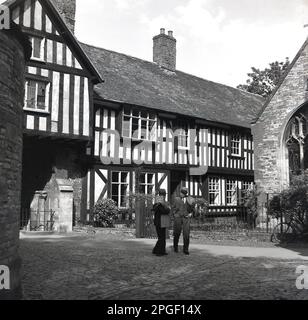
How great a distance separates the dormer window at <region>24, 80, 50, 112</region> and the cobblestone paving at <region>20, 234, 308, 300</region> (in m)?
5.99

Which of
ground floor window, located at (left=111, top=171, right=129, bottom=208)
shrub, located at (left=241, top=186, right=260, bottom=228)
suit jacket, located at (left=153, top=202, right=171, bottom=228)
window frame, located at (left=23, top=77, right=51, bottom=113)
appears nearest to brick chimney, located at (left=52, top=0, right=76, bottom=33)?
window frame, located at (left=23, top=77, right=51, bottom=113)

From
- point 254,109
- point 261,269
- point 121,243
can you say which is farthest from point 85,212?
point 254,109

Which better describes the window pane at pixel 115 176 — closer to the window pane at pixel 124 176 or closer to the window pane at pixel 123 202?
the window pane at pixel 124 176

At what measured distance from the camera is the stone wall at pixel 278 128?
16984 millimetres

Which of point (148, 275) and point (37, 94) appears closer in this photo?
point (148, 275)

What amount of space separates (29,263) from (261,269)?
4.62 m

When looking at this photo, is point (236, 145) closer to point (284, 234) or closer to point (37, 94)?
point (284, 234)

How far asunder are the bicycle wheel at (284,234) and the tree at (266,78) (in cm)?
2658

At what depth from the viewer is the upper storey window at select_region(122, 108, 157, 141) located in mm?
18391

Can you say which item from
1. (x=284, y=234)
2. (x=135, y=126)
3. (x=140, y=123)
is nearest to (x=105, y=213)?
(x=135, y=126)

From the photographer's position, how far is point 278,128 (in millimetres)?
17672

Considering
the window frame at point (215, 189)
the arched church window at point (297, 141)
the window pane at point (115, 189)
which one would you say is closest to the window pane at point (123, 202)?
the window pane at point (115, 189)

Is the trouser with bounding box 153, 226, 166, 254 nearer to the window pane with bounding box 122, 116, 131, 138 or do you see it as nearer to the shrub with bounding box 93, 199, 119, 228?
the shrub with bounding box 93, 199, 119, 228

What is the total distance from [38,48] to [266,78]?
27820 mm
